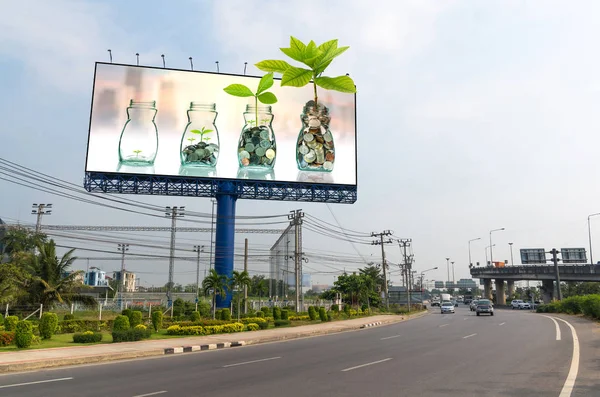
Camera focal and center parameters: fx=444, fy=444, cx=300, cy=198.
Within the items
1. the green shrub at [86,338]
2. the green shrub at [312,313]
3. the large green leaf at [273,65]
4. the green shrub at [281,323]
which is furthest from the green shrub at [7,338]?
the green shrub at [312,313]

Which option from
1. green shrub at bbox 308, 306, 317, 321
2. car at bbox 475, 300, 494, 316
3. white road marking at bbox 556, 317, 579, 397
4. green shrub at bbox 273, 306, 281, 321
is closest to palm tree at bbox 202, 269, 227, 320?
green shrub at bbox 273, 306, 281, 321

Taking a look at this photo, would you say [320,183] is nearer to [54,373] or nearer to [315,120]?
[54,373]

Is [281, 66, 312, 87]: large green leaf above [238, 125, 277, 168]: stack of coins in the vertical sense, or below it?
below

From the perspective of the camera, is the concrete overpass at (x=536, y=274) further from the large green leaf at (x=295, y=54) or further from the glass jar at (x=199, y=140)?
the large green leaf at (x=295, y=54)

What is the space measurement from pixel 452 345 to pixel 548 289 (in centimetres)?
7919

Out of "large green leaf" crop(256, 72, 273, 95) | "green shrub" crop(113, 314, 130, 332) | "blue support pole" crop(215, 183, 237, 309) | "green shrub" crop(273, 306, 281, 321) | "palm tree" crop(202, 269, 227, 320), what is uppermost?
"blue support pole" crop(215, 183, 237, 309)

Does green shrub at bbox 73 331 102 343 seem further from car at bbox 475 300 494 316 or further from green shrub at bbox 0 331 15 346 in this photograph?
car at bbox 475 300 494 316

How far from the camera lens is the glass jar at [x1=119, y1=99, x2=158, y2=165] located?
3525 cm

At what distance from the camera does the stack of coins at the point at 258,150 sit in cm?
3769

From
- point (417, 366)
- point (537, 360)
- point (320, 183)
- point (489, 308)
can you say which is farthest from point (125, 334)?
point (489, 308)

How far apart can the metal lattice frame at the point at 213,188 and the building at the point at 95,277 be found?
76.7 m

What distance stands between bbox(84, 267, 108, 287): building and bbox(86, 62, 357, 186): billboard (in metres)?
78.3

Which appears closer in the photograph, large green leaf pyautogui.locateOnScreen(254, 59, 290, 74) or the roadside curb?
large green leaf pyautogui.locateOnScreen(254, 59, 290, 74)

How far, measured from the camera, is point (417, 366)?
471 inches
